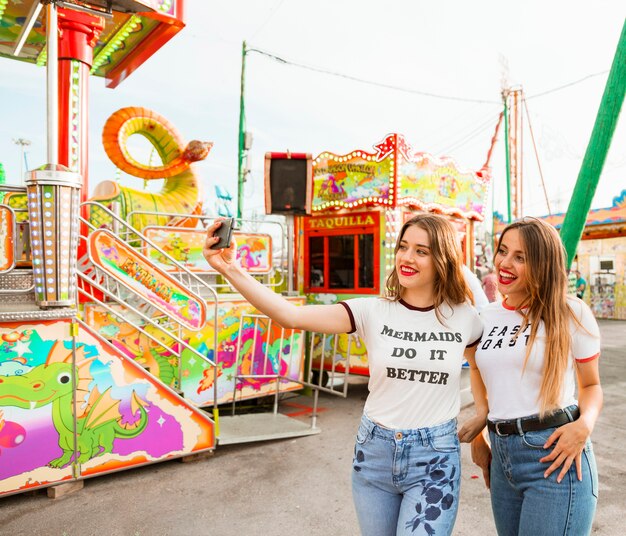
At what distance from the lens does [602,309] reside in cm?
1930

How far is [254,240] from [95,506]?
4.14 meters

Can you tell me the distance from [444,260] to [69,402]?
133 inches

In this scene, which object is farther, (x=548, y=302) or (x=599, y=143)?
(x=599, y=143)

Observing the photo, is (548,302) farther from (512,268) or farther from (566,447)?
(566,447)

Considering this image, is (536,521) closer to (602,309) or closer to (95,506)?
(95,506)

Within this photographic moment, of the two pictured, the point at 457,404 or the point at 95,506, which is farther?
the point at 95,506

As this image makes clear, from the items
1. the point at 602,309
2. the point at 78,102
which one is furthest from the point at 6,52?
the point at 602,309

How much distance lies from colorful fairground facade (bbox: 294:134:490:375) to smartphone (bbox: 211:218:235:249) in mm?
5371

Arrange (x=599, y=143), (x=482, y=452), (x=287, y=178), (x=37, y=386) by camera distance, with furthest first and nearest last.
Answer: (x=287, y=178) → (x=37, y=386) → (x=599, y=143) → (x=482, y=452)

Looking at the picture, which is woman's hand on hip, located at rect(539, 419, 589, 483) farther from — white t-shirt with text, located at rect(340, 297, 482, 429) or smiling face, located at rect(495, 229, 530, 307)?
smiling face, located at rect(495, 229, 530, 307)

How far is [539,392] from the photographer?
1.82 meters

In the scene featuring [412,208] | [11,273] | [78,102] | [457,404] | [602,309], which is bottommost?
[602,309]

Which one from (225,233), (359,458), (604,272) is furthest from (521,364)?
(604,272)

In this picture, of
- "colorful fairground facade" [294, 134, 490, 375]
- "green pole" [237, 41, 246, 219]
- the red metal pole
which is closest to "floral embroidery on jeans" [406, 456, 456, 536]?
"colorful fairground facade" [294, 134, 490, 375]
